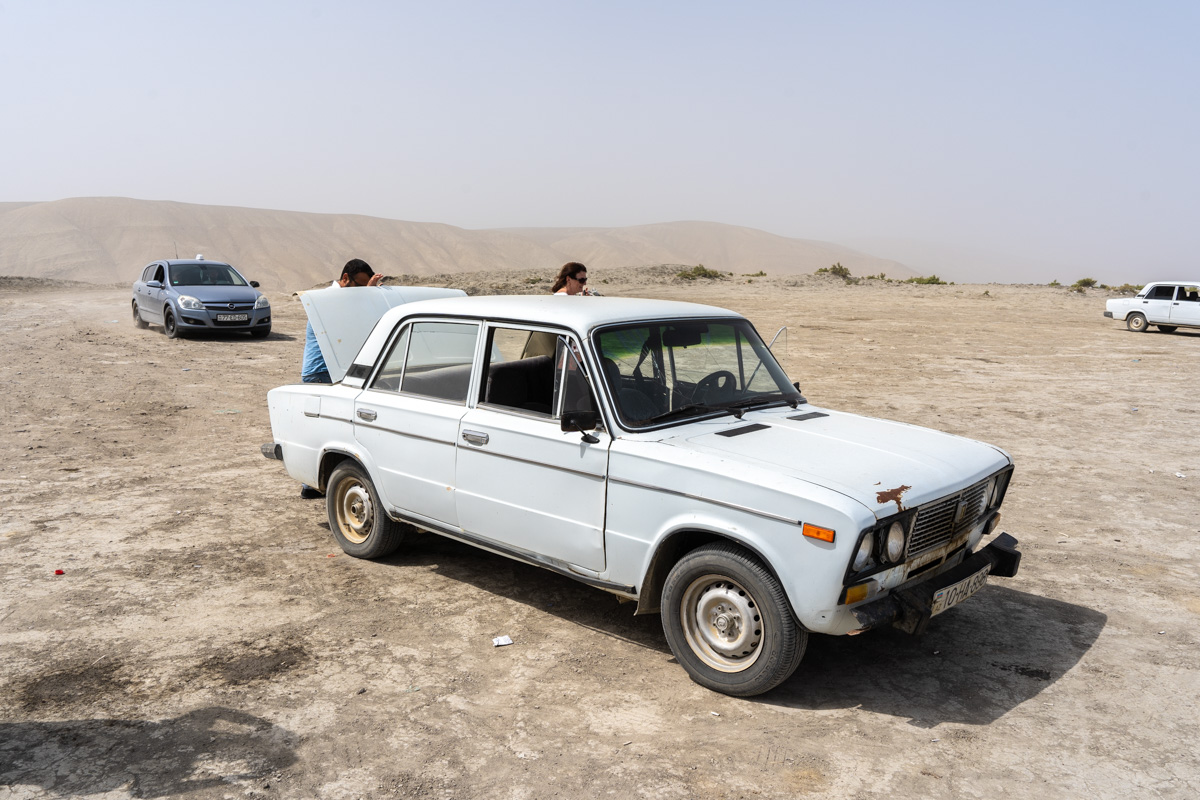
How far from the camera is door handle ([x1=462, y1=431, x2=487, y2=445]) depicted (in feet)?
16.0

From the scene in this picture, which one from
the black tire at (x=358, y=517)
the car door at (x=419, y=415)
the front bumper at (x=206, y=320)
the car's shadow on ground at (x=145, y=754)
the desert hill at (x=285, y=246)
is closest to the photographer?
the car's shadow on ground at (x=145, y=754)

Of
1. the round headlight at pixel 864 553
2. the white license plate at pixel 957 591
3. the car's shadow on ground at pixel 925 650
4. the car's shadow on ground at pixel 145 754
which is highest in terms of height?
the round headlight at pixel 864 553

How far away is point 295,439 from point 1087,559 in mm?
5627

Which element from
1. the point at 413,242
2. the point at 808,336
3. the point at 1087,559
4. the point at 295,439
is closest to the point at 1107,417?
the point at 1087,559

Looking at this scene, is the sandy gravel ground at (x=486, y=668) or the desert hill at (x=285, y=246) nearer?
the sandy gravel ground at (x=486, y=668)

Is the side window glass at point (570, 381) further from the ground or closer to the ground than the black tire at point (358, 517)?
further from the ground

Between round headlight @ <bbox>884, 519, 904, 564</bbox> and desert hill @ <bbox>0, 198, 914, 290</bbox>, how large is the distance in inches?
2049

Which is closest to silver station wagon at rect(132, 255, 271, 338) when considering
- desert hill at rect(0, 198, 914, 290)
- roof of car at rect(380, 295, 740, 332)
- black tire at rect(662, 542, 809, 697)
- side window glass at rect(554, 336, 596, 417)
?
roof of car at rect(380, 295, 740, 332)

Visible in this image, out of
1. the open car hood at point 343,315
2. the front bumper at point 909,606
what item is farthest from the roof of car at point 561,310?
the front bumper at point 909,606

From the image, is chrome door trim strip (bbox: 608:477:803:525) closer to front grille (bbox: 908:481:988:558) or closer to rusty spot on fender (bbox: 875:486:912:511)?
rusty spot on fender (bbox: 875:486:912:511)

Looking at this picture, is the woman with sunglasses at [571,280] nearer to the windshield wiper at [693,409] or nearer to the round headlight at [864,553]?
the windshield wiper at [693,409]

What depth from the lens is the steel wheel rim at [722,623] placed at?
3.97m

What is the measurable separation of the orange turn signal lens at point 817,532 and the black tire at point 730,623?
32 centimetres

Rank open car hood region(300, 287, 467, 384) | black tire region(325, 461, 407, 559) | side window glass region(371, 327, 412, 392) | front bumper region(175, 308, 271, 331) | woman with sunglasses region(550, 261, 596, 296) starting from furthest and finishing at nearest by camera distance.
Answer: front bumper region(175, 308, 271, 331), woman with sunglasses region(550, 261, 596, 296), open car hood region(300, 287, 467, 384), black tire region(325, 461, 407, 559), side window glass region(371, 327, 412, 392)
